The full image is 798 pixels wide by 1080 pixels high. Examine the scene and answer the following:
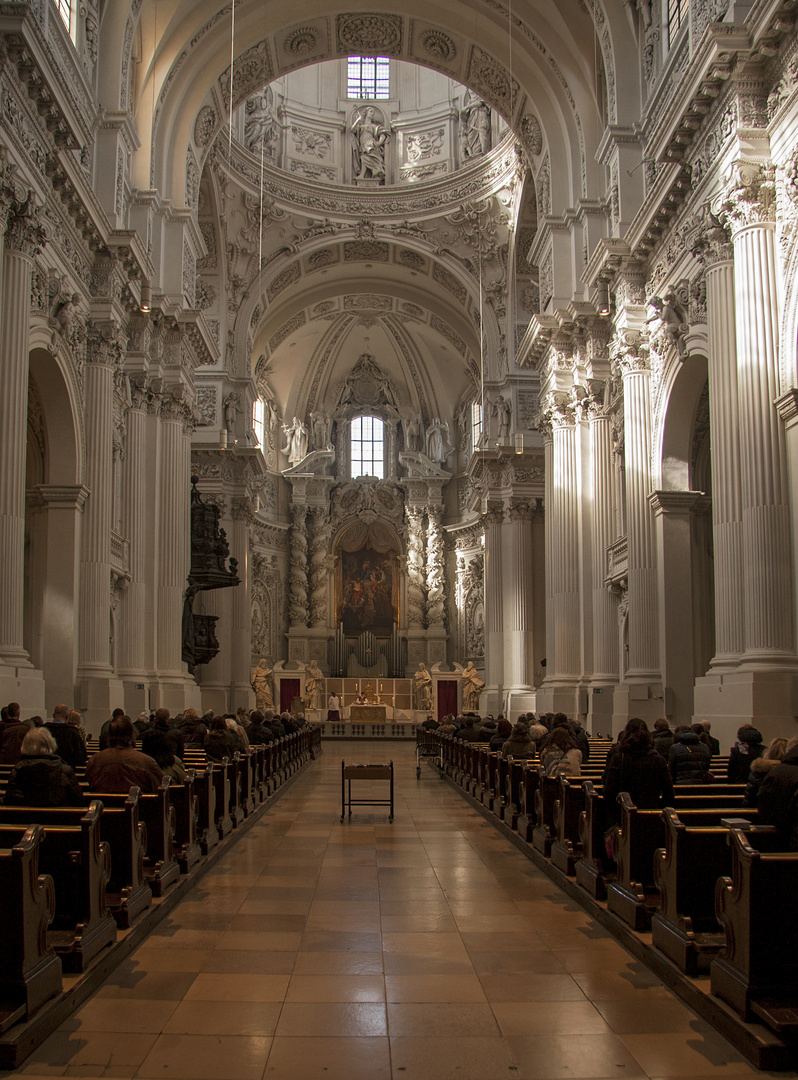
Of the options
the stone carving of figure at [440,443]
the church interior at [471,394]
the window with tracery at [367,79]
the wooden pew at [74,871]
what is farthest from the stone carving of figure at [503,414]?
the wooden pew at [74,871]

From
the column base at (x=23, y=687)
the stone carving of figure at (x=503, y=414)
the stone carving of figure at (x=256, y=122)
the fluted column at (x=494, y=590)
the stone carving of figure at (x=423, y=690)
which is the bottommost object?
the stone carving of figure at (x=423, y=690)

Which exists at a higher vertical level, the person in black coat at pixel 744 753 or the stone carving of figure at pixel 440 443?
the stone carving of figure at pixel 440 443

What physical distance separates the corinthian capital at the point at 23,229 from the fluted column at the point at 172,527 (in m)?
8.06

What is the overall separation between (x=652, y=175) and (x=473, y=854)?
43.8ft

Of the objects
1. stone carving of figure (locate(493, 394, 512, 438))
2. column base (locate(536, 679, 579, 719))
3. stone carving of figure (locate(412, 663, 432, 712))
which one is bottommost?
stone carving of figure (locate(412, 663, 432, 712))

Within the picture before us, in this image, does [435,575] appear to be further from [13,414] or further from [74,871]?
[74,871]

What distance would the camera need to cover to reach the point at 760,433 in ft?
40.2

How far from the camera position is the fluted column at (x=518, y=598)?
101 ft

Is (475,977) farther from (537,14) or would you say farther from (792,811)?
(537,14)

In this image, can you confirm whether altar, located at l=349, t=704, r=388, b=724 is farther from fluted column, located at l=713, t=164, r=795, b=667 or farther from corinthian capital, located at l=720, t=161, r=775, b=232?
corinthian capital, located at l=720, t=161, r=775, b=232

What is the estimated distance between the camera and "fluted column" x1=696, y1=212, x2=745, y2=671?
12805 mm

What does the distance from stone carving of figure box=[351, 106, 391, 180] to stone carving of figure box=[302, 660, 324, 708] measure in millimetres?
18987

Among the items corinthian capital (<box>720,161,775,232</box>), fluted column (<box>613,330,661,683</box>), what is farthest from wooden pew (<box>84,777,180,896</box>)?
fluted column (<box>613,330,661,683</box>)

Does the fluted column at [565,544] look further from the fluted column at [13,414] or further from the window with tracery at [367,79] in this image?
the window with tracery at [367,79]
